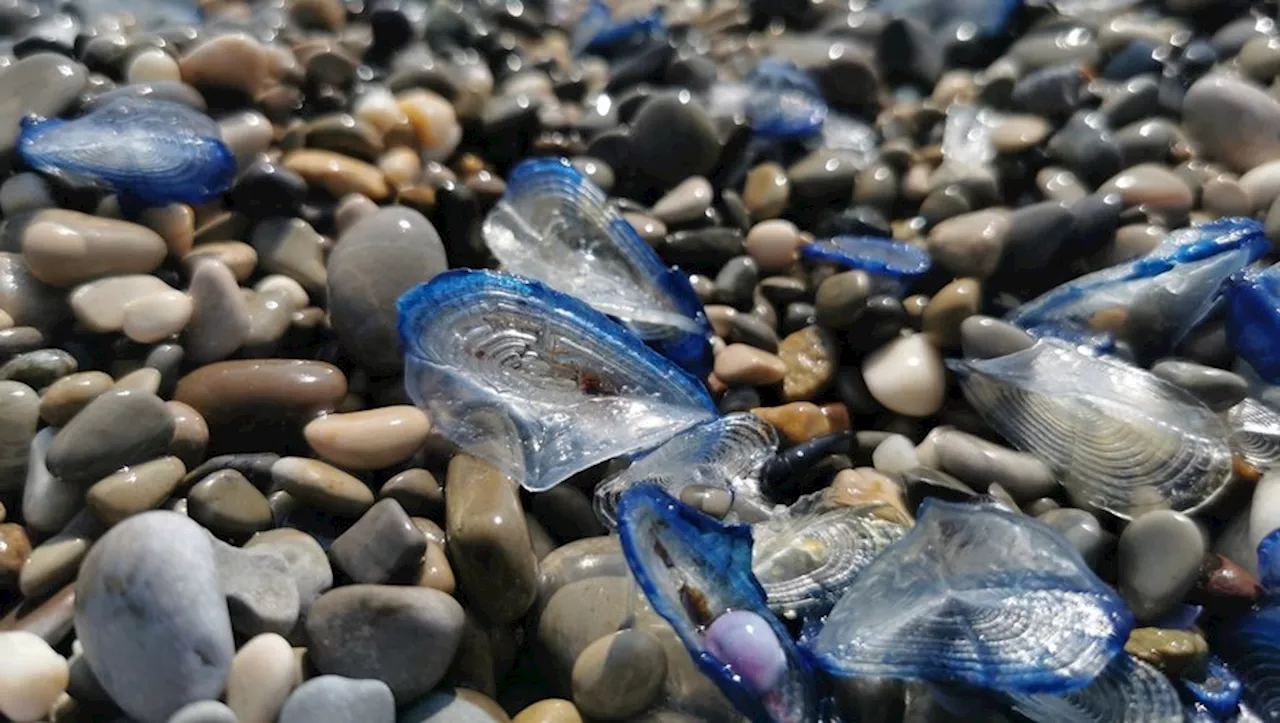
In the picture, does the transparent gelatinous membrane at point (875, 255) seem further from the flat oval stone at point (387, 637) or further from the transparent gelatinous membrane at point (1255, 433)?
the flat oval stone at point (387, 637)

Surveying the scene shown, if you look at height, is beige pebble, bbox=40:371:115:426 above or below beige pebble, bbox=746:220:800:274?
below

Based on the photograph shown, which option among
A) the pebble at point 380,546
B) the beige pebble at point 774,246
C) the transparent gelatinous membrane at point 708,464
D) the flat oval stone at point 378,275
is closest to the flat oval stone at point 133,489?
the pebble at point 380,546

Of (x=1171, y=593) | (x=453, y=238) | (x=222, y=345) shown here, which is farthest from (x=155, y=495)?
(x=1171, y=593)

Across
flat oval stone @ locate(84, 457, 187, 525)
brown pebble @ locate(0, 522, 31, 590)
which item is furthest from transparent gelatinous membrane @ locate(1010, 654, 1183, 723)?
brown pebble @ locate(0, 522, 31, 590)

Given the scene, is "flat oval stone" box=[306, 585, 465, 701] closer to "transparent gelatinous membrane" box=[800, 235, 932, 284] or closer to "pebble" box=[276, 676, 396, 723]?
"pebble" box=[276, 676, 396, 723]

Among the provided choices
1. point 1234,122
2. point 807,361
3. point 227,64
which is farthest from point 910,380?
point 227,64

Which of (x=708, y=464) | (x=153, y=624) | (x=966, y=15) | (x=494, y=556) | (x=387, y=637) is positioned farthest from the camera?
(x=966, y=15)

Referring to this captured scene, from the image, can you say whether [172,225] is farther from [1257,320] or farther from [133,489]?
[1257,320]
